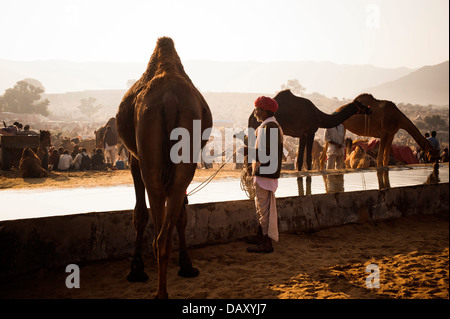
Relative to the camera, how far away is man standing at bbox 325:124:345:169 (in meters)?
11.4

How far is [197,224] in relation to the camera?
572 centimetres

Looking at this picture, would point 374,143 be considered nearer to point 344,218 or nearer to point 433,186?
point 433,186

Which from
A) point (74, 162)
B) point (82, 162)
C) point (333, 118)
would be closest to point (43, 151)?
Answer: point (74, 162)

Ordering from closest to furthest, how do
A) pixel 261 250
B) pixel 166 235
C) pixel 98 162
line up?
1. pixel 166 235
2. pixel 261 250
3. pixel 98 162

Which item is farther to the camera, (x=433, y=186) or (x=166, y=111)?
(x=433, y=186)

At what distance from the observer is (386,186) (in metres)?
8.56

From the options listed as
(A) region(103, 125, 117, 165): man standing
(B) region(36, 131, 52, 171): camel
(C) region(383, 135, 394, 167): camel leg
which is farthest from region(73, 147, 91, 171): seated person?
(C) region(383, 135, 394, 167): camel leg

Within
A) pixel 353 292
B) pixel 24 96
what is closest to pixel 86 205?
pixel 353 292

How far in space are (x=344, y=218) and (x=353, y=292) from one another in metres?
3.46

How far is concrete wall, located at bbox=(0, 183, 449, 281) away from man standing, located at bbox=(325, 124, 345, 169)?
291 cm

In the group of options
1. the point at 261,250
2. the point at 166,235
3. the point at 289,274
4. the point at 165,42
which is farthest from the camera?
the point at 261,250

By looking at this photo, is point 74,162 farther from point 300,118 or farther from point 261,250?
point 261,250

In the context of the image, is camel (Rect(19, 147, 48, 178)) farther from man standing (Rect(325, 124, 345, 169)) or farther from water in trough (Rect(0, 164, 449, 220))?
man standing (Rect(325, 124, 345, 169))

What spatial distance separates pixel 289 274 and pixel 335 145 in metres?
7.47
